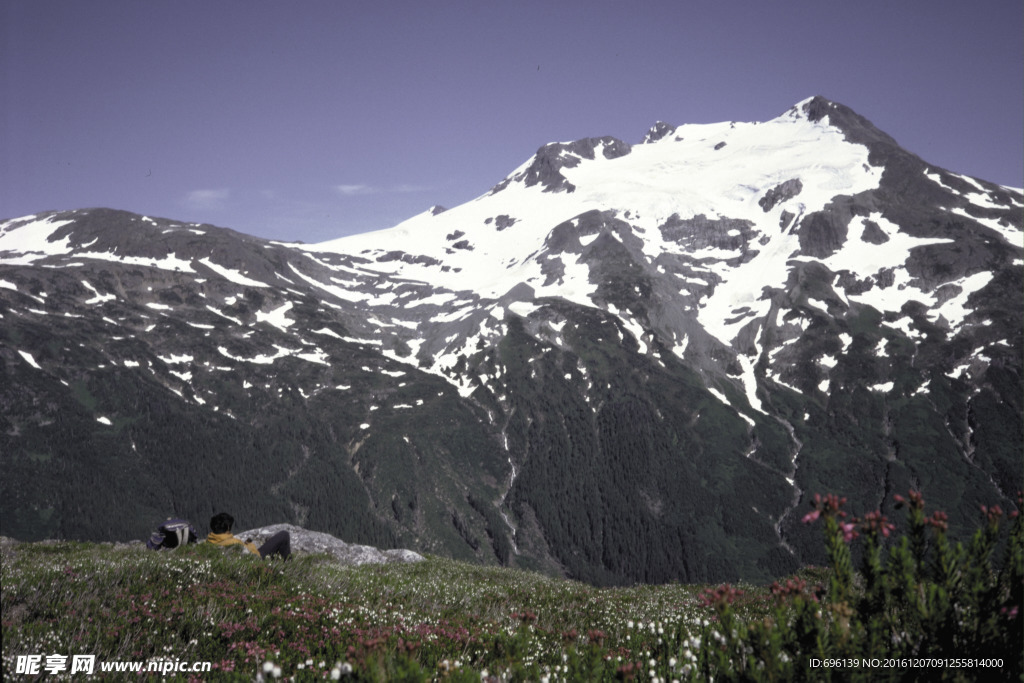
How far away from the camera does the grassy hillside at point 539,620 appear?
393cm

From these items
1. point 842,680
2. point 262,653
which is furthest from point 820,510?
point 262,653

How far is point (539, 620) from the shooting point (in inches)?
452

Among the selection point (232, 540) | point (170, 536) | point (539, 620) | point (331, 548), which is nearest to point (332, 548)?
point (331, 548)

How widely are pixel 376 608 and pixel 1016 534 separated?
907cm

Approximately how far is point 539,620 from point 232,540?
9172 mm

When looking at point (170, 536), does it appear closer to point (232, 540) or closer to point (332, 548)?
point (232, 540)

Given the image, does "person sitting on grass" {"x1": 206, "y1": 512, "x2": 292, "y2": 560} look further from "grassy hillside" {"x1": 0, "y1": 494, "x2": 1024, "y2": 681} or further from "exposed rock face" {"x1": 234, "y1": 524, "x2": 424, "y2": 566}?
"exposed rock face" {"x1": 234, "y1": 524, "x2": 424, "y2": 566}

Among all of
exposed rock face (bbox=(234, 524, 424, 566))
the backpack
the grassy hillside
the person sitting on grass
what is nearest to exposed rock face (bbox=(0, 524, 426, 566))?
exposed rock face (bbox=(234, 524, 424, 566))

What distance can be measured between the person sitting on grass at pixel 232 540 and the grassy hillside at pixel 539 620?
1.72 m

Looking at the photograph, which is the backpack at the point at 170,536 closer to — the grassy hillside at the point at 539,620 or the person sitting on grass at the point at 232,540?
the person sitting on grass at the point at 232,540

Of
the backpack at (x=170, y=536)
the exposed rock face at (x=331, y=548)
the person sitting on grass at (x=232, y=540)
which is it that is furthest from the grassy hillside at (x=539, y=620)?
the exposed rock face at (x=331, y=548)

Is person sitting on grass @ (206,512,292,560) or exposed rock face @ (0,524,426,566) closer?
person sitting on grass @ (206,512,292,560)

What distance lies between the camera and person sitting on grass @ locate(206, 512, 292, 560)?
15.4m

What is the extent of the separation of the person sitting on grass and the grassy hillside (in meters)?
1.72
